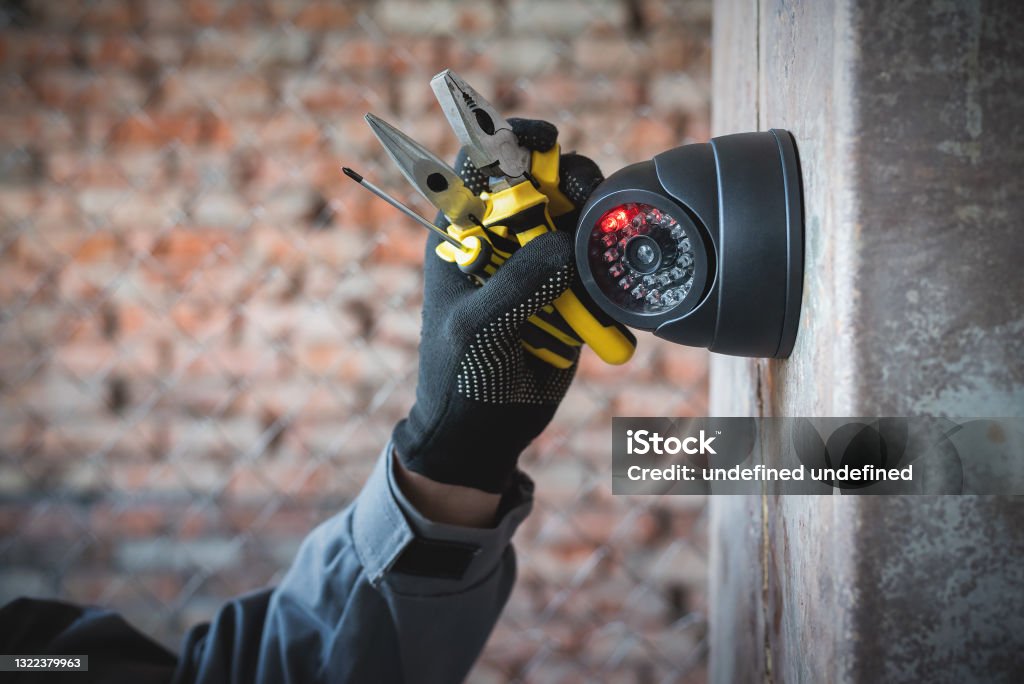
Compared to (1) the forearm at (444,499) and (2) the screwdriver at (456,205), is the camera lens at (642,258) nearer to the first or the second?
(2) the screwdriver at (456,205)

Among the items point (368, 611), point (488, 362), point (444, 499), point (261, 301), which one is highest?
point (261, 301)

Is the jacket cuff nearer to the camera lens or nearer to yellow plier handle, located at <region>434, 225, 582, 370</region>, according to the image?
yellow plier handle, located at <region>434, 225, 582, 370</region>

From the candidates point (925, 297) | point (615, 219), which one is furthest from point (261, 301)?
point (925, 297)

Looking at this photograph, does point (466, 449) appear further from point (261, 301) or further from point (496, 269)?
point (261, 301)

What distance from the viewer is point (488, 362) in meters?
0.68

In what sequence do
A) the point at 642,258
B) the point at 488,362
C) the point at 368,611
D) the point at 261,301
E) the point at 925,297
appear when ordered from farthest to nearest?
the point at 261,301 < the point at 368,611 < the point at 488,362 < the point at 642,258 < the point at 925,297

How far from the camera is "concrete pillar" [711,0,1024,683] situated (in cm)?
44

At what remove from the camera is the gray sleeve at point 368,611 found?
0.78m


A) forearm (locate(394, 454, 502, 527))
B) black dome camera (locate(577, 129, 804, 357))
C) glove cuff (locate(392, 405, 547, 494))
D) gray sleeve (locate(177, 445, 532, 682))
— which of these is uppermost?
black dome camera (locate(577, 129, 804, 357))

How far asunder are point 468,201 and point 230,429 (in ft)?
3.27

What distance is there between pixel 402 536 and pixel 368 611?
0.10 m

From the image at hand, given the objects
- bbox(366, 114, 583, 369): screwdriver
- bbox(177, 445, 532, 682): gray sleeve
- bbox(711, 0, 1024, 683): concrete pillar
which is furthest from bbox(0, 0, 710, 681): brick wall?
bbox(711, 0, 1024, 683): concrete pillar

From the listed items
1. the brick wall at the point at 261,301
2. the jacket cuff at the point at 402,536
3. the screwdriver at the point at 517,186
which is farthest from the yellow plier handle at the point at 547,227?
the brick wall at the point at 261,301

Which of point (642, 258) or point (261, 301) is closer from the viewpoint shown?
point (642, 258)
